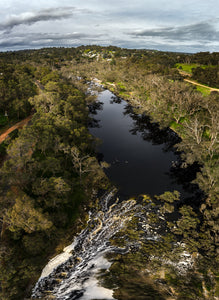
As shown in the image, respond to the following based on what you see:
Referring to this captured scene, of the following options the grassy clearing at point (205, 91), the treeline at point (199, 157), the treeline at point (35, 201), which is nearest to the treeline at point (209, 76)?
the grassy clearing at point (205, 91)

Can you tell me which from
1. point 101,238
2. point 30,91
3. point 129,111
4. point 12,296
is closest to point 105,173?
point 101,238

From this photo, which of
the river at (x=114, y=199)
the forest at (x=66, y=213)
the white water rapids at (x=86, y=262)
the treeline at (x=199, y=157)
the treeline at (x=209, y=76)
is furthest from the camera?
the treeline at (x=209, y=76)

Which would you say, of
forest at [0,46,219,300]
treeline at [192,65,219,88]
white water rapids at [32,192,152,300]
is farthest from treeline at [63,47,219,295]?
treeline at [192,65,219,88]

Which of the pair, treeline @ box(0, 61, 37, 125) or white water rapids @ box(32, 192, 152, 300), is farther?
treeline @ box(0, 61, 37, 125)

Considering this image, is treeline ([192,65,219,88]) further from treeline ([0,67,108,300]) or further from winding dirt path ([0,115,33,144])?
winding dirt path ([0,115,33,144])

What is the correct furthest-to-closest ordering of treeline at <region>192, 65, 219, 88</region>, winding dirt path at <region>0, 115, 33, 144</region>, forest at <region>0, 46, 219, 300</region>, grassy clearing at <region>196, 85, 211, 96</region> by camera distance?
treeline at <region>192, 65, 219, 88</region> < grassy clearing at <region>196, 85, 211, 96</region> < winding dirt path at <region>0, 115, 33, 144</region> < forest at <region>0, 46, 219, 300</region>

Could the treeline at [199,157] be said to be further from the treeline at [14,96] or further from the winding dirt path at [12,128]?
the treeline at [14,96]

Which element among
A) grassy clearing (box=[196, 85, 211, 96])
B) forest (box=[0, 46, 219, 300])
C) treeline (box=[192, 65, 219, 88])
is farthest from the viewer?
treeline (box=[192, 65, 219, 88])

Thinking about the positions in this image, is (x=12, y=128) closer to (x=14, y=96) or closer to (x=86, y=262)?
(x=14, y=96)
